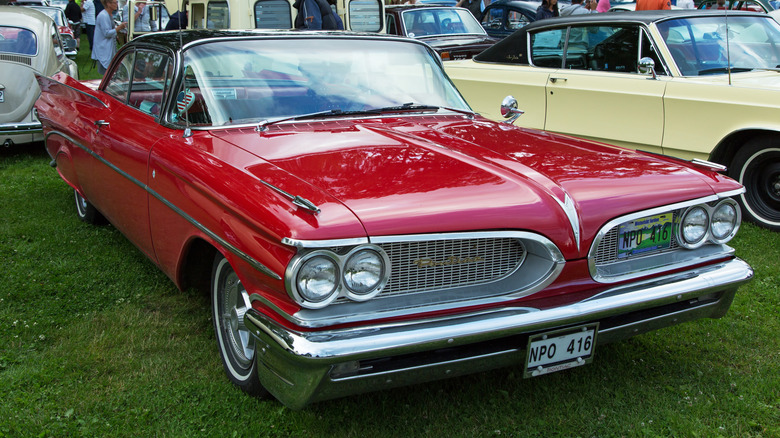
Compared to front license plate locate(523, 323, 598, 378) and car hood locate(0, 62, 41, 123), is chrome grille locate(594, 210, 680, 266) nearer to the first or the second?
front license plate locate(523, 323, 598, 378)

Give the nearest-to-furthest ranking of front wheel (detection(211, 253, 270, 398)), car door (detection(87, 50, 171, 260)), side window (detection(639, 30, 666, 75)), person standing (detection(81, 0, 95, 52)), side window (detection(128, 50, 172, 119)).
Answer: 1. front wheel (detection(211, 253, 270, 398))
2. car door (detection(87, 50, 171, 260))
3. side window (detection(128, 50, 172, 119))
4. side window (detection(639, 30, 666, 75))
5. person standing (detection(81, 0, 95, 52))

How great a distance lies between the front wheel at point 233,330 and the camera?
2.98 m

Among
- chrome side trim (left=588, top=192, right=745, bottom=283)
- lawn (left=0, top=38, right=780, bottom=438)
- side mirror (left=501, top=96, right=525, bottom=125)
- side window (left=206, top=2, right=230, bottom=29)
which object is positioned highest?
side window (left=206, top=2, right=230, bottom=29)

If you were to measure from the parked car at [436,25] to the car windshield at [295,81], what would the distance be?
7507 mm

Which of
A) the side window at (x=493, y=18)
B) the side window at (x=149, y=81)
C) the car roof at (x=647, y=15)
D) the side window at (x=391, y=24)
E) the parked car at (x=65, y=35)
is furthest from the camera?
the side window at (x=493, y=18)

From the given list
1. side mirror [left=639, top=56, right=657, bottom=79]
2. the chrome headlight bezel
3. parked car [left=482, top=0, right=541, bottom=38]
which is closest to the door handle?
the chrome headlight bezel

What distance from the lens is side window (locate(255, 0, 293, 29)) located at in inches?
442

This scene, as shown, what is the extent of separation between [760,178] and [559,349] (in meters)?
3.55

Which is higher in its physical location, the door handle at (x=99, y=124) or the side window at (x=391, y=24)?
the side window at (x=391, y=24)

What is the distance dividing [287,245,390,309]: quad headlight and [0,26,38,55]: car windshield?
736cm

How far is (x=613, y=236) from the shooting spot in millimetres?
2855

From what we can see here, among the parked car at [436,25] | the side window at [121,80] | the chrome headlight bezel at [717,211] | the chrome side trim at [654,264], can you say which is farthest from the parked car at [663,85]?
the parked car at [436,25]

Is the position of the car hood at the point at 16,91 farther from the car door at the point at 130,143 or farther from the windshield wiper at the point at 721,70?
the windshield wiper at the point at 721,70

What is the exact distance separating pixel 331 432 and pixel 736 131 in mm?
3949
